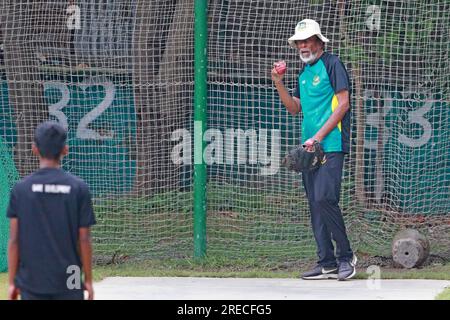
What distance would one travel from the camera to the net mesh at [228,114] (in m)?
9.68

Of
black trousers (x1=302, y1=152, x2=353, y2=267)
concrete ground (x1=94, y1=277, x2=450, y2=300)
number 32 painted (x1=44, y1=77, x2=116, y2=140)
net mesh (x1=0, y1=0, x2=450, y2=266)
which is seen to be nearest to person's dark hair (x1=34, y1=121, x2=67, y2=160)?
concrete ground (x1=94, y1=277, x2=450, y2=300)

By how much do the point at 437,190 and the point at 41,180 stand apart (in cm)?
546

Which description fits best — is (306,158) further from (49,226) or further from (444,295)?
(49,226)

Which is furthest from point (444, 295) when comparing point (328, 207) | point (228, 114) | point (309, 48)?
point (228, 114)

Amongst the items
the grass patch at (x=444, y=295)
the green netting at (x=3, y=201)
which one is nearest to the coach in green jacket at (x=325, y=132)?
the grass patch at (x=444, y=295)

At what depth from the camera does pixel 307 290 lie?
26.1 feet

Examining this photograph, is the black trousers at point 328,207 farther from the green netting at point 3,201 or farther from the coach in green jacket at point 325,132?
the green netting at point 3,201

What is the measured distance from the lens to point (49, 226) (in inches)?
214

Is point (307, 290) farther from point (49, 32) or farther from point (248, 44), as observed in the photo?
point (49, 32)

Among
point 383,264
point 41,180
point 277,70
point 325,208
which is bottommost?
point 383,264

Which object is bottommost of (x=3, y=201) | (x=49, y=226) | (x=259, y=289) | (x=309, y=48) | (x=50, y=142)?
(x=259, y=289)

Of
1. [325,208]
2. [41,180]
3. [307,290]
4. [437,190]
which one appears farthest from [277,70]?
[41,180]

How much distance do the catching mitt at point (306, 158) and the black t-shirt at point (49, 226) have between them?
299 cm

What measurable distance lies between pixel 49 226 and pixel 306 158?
10.3ft
